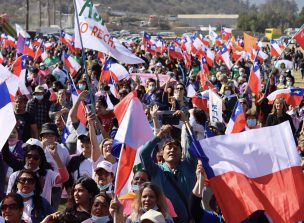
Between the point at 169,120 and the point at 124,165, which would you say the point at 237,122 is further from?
the point at 124,165

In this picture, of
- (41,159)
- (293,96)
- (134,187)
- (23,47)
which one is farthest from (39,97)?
(23,47)

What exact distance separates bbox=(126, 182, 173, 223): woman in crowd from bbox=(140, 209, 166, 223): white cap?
247 mm

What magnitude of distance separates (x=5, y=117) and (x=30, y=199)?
790mm

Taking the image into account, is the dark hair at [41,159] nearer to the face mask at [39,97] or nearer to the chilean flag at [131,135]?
the chilean flag at [131,135]

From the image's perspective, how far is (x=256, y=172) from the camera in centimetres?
527

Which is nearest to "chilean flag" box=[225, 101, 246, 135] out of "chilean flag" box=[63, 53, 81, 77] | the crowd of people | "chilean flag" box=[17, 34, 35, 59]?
the crowd of people

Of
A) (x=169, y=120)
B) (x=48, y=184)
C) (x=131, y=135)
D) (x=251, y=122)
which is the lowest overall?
(x=169, y=120)

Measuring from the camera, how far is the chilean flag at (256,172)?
16.7 ft

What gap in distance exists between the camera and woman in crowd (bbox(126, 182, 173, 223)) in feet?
17.2

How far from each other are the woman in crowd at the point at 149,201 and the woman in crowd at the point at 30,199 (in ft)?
2.67

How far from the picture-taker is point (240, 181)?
520cm

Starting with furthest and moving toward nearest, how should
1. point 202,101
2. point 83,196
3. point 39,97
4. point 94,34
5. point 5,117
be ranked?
point 202,101
point 39,97
point 94,34
point 5,117
point 83,196

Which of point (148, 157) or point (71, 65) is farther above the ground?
point (148, 157)

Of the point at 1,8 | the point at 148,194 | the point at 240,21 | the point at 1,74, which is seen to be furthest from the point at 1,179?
the point at 1,8
